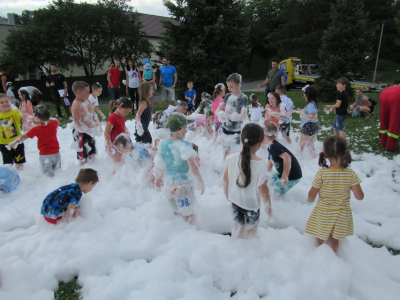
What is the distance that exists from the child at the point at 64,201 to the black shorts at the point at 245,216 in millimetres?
1624

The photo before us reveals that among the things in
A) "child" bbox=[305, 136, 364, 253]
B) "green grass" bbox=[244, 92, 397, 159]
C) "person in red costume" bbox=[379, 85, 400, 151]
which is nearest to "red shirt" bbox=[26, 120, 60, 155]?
"child" bbox=[305, 136, 364, 253]

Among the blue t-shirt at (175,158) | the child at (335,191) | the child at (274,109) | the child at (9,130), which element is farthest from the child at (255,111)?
the child at (9,130)

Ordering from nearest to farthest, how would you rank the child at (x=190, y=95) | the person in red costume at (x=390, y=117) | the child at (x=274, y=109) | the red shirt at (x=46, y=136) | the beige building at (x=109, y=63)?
the red shirt at (x=46, y=136)
the person in red costume at (x=390, y=117)
the child at (x=274, y=109)
the child at (x=190, y=95)
the beige building at (x=109, y=63)

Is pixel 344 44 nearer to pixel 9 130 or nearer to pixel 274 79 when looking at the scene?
pixel 274 79

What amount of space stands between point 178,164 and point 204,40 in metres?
9.33

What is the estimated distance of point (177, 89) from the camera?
450 inches

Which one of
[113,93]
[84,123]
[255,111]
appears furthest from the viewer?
[113,93]

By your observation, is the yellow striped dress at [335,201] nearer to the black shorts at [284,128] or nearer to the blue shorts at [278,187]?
the blue shorts at [278,187]

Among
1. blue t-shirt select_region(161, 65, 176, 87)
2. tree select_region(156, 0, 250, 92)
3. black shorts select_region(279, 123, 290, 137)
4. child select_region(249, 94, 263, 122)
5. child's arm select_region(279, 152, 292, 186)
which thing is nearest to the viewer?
child's arm select_region(279, 152, 292, 186)

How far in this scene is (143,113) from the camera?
4.82 meters

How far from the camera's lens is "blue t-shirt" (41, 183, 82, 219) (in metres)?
2.85

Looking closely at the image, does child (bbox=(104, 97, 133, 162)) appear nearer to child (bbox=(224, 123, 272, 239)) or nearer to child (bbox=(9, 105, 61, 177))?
child (bbox=(9, 105, 61, 177))

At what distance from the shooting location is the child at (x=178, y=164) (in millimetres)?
2859

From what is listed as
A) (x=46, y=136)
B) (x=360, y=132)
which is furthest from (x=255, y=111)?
(x=46, y=136)
